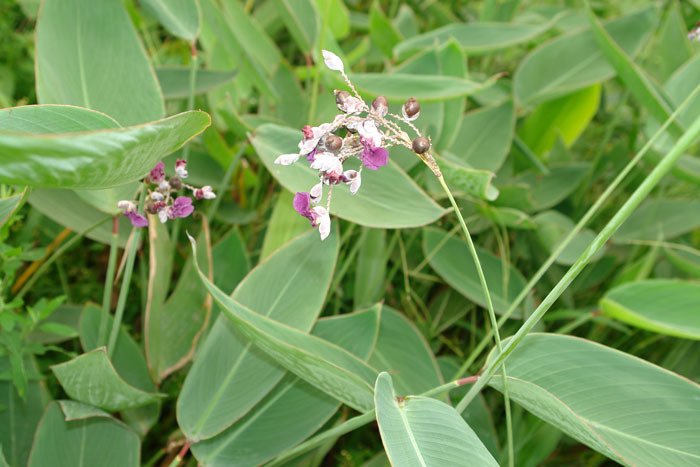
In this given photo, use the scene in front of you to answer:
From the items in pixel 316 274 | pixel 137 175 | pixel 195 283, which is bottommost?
pixel 195 283

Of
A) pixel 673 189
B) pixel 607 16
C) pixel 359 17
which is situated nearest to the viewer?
pixel 673 189

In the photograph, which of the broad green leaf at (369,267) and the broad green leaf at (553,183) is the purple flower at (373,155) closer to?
the broad green leaf at (369,267)

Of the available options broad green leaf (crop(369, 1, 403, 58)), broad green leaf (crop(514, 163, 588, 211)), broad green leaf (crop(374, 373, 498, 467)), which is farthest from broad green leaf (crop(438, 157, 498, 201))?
broad green leaf (crop(369, 1, 403, 58))

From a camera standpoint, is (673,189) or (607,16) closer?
(673,189)

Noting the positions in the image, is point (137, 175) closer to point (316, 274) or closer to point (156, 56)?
point (316, 274)

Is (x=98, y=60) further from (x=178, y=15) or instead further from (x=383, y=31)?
(x=383, y=31)

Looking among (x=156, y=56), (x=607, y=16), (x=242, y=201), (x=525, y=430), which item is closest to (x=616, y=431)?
(x=525, y=430)

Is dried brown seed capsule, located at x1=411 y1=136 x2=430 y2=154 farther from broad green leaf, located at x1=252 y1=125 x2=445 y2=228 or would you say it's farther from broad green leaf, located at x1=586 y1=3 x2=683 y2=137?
broad green leaf, located at x1=586 y1=3 x2=683 y2=137
